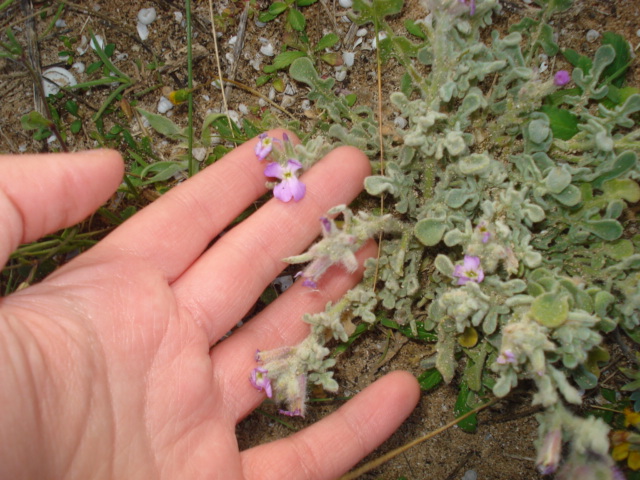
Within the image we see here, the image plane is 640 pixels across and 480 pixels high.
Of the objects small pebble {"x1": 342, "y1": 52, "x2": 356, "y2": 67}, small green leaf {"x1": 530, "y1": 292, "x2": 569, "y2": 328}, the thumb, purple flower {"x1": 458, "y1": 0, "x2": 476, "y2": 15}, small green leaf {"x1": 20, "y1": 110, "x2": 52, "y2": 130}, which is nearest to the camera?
the thumb

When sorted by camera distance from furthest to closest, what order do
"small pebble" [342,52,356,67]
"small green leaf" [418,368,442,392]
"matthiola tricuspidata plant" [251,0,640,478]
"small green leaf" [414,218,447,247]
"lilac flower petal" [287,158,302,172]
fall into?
"small pebble" [342,52,356,67] → "small green leaf" [418,368,442,392] → "lilac flower petal" [287,158,302,172] → "small green leaf" [414,218,447,247] → "matthiola tricuspidata plant" [251,0,640,478]

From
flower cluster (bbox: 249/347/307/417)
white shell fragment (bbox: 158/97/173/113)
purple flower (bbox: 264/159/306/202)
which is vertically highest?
white shell fragment (bbox: 158/97/173/113)

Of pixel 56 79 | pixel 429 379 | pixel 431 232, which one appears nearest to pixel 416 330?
pixel 429 379

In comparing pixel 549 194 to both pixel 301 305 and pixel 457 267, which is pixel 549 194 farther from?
pixel 301 305

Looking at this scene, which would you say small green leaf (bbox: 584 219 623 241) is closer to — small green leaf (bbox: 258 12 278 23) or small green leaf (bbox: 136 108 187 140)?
small green leaf (bbox: 258 12 278 23)

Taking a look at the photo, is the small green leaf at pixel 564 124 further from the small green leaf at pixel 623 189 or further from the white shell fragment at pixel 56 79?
the white shell fragment at pixel 56 79

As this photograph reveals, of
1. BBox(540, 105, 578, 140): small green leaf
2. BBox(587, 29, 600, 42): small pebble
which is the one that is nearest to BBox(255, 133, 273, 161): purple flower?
BBox(540, 105, 578, 140): small green leaf

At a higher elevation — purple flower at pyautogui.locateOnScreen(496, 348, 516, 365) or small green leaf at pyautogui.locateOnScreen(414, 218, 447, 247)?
small green leaf at pyautogui.locateOnScreen(414, 218, 447, 247)

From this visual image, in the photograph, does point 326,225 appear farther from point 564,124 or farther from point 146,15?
point 146,15
